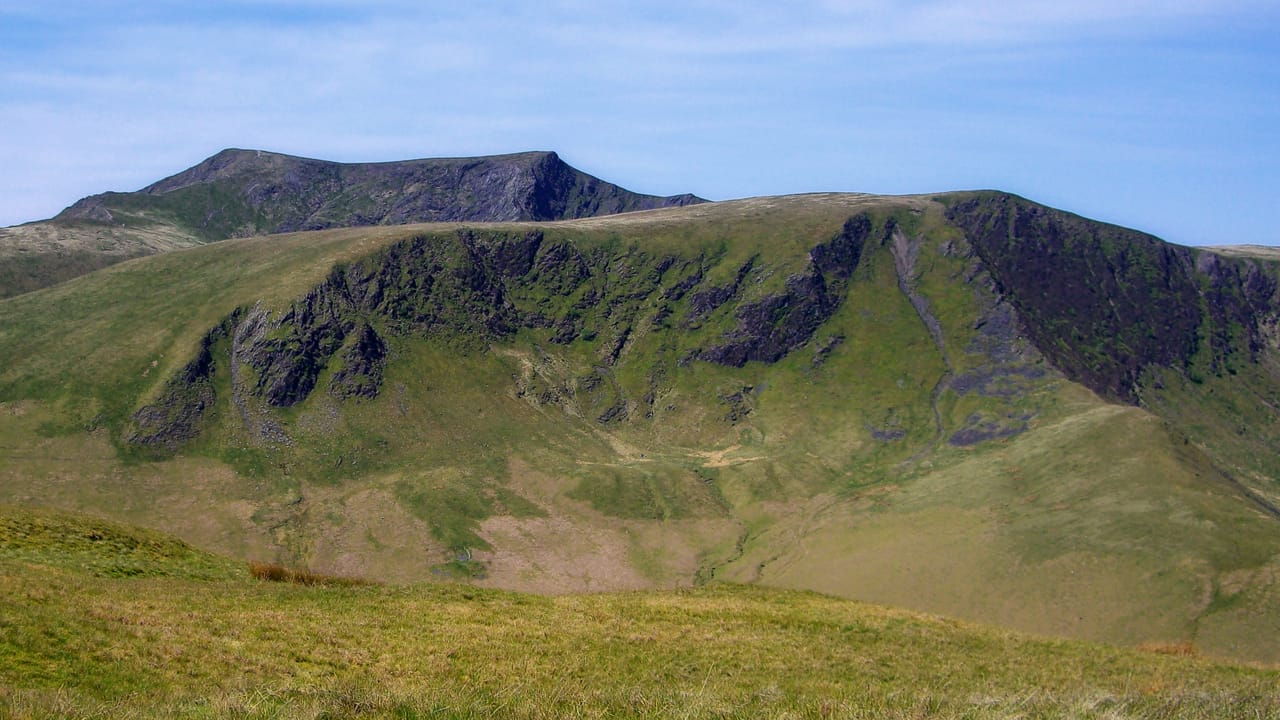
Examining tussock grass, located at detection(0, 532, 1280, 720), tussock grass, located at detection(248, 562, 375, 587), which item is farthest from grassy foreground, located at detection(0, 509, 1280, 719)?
tussock grass, located at detection(248, 562, 375, 587)

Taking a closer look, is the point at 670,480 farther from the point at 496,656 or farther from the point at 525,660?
the point at 525,660

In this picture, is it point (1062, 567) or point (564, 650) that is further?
point (1062, 567)

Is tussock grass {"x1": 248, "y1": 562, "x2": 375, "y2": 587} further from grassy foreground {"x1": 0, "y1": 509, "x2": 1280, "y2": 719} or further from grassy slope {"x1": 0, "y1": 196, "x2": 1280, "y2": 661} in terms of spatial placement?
grassy slope {"x1": 0, "y1": 196, "x2": 1280, "y2": 661}

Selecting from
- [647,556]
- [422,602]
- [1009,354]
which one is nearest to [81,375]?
→ [647,556]

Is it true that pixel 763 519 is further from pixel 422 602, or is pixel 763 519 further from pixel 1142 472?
pixel 422 602

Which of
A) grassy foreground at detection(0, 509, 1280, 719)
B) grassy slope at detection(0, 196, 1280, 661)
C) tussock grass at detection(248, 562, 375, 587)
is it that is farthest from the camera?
grassy slope at detection(0, 196, 1280, 661)

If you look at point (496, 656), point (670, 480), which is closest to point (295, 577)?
point (496, 656)

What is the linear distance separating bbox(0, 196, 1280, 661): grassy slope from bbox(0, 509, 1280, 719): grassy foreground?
69.7 metres

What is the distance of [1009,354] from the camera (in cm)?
18525

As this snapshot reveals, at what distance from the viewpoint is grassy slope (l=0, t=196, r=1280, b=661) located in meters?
104

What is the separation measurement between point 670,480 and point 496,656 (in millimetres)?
132462

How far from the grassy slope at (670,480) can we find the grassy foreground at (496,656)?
6974 cm

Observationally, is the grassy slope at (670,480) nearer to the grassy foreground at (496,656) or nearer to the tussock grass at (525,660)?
the grassy foreground at (496,656)

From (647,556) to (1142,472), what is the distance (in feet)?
235
